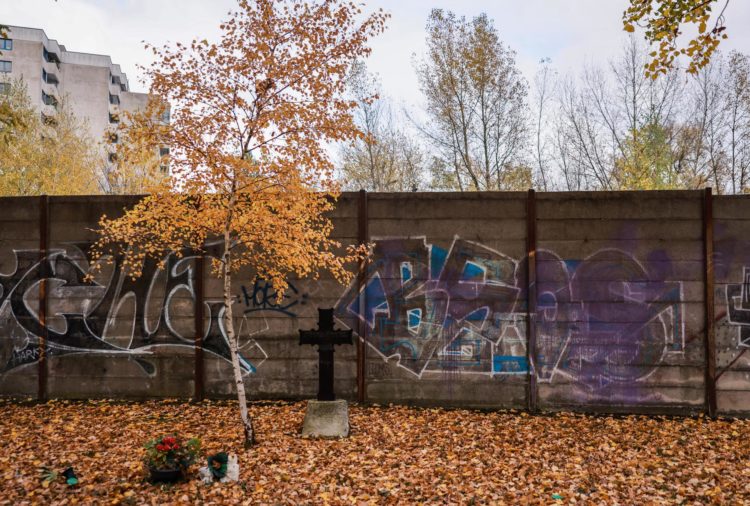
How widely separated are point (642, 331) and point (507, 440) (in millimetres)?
2682

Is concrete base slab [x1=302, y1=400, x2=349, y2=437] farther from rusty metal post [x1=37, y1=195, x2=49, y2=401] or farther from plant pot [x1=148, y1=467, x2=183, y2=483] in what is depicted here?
rusty metal post [x1=37, y1=195, x2=49, y2=401]

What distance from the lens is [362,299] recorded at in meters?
7.63

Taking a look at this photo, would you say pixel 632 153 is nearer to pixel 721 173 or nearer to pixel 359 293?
pixel 721 173

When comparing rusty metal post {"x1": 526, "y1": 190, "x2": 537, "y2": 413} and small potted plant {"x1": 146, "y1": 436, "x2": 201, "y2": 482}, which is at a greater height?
rusty metal post {"x1": 526, "y1": 190, "x2": 537, "y2": 413}

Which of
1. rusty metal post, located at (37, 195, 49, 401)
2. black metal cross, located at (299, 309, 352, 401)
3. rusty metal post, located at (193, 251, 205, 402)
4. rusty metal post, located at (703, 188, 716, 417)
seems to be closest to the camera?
black metal cross, located at (299, 309, 352, 401)

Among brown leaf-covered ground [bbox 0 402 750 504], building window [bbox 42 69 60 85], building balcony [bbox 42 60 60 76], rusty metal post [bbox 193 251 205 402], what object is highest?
building balcony [bbox 42 60 60 76]

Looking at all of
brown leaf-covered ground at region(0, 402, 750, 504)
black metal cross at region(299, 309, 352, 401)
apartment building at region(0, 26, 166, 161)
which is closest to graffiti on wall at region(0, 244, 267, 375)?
brown leaf-covered ground at region(0, 402, 750, 504)

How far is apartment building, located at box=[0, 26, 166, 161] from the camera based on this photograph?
151ft

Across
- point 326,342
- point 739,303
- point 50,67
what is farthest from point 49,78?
point 739,303

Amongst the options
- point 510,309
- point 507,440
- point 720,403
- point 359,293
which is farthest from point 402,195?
point 720,403

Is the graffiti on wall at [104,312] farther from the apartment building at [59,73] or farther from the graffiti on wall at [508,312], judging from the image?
the apartment building at [59,73]

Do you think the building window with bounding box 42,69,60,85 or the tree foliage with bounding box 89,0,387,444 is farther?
the building window with bounding box 42,69,60,85

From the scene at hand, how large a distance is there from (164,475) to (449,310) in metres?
4.24

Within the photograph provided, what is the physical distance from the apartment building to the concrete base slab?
45307 mm
